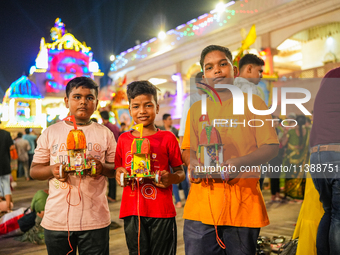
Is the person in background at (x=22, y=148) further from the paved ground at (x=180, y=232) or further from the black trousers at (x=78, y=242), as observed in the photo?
the black trousers at (x=78, y=242)

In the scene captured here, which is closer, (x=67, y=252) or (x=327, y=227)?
(x=67, y=252)

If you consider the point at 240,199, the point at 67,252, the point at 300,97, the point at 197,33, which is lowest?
the point at 67,252

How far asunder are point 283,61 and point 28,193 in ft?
52.1

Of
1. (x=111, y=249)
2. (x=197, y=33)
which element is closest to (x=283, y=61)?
(x=197, y=33)

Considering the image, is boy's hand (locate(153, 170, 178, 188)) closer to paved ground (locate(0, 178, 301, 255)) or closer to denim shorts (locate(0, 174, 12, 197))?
paved ground (locate(0, 178, 301, 255))

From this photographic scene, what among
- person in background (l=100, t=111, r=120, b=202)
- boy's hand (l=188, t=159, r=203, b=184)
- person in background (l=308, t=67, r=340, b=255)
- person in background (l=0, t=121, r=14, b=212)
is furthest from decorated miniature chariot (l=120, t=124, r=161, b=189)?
person in background (l=0, t=121, r=14, b=212)

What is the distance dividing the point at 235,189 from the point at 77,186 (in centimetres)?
102

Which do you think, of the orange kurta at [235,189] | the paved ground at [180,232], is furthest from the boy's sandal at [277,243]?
the orange kurta at [235,189]

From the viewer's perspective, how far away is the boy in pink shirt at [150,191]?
6.39ft

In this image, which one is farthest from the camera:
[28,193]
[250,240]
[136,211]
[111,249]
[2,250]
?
[28,193]

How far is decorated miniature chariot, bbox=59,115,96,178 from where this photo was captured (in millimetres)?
1882

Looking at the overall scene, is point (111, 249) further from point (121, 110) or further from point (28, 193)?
point (121, 110)

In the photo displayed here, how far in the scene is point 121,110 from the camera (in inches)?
498

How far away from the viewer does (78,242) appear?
2018 mm
